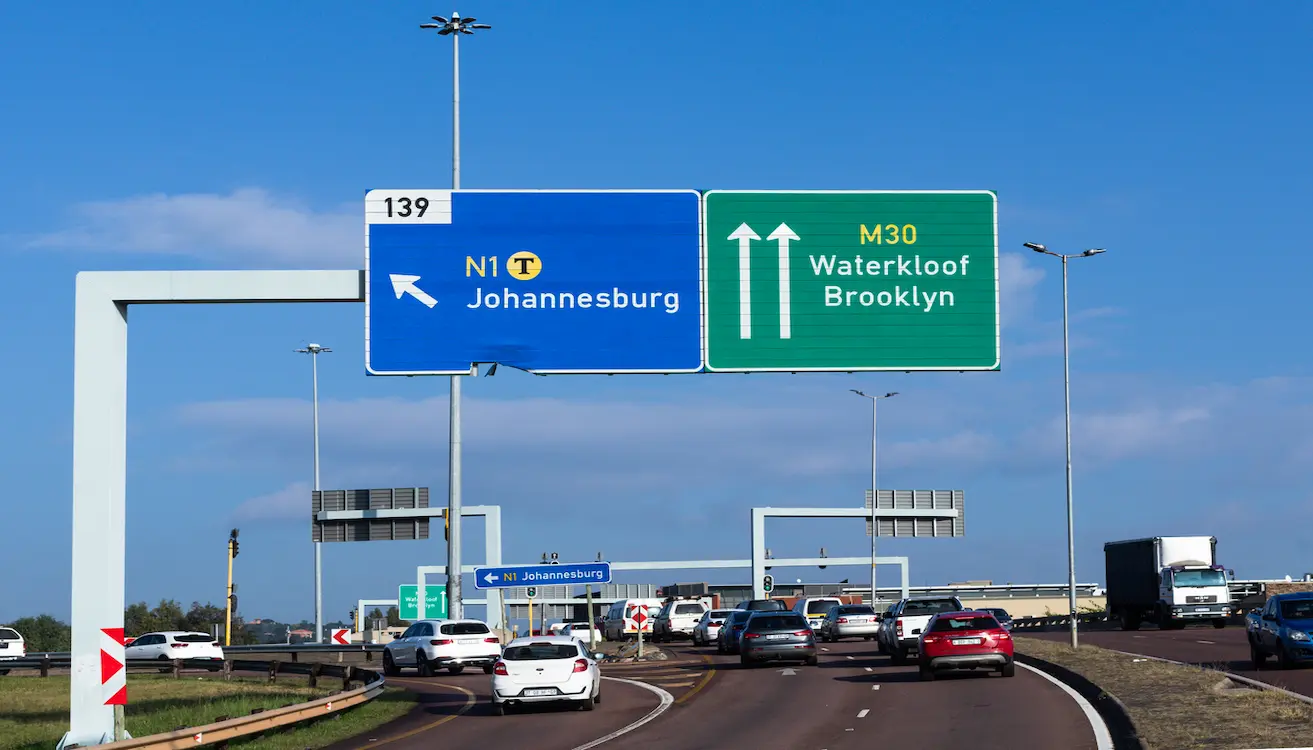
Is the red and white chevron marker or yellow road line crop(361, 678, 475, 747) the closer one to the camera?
the red and white chevron marker

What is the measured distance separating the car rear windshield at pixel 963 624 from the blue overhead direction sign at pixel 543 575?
11171 millimetres

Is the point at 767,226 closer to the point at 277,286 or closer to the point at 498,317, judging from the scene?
the point at 498,317

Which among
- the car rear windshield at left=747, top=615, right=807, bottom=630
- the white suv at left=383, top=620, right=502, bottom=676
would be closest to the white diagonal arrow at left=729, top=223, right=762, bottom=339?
the car rear windshield at left=747, top=615, right=807, bottom=630

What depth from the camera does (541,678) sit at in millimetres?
28750

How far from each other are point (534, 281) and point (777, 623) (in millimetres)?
22393

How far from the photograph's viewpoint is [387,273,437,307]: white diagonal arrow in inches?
822

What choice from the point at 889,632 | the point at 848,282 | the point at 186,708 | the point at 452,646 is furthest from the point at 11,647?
the point at 848,282

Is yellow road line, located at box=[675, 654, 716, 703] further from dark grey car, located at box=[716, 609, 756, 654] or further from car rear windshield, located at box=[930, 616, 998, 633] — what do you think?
car rear windshield, located at box=[930, 616, 998, 633]

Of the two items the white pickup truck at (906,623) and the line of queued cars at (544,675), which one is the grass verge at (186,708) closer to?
the line of queued cars at (544,675)

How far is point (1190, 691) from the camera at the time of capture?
2494cm

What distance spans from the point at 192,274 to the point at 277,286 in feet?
3.65

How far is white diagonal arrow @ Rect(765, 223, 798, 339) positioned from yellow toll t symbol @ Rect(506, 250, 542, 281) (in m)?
3.09

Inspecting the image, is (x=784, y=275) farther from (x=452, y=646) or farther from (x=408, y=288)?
(x=452, y=646)

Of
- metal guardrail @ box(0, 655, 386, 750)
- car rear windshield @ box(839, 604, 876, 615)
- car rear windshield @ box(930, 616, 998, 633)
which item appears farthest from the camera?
car rear windshield @ box(839, 604, 876, 615)
